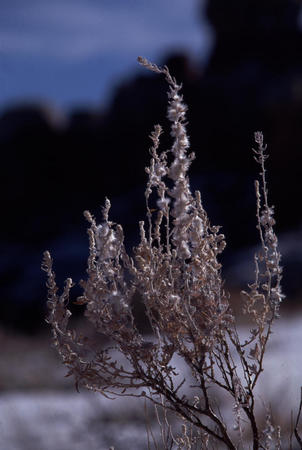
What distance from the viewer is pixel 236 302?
34.8ft

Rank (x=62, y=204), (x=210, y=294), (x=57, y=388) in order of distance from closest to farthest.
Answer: (x=210, y=294) < (x=57, y=388) < (x=62, y=204)

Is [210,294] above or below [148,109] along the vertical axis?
below

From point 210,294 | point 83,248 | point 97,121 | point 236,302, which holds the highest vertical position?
point 97,121

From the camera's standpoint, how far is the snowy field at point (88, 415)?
464 cm

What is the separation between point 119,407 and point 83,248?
60.7 ft

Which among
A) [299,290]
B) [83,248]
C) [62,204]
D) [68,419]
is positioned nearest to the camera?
[68,419]

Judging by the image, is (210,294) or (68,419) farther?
(68,419)

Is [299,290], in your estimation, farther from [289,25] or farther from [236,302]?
[289,25]

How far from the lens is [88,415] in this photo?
542 cm

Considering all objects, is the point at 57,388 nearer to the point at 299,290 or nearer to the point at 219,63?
the point at 299,290

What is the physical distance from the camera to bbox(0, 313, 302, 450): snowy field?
4.64 meters

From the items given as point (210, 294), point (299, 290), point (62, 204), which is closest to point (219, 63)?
point (62, 204)

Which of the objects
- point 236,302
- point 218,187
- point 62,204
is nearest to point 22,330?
point 236,302

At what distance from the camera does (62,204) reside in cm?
3256
